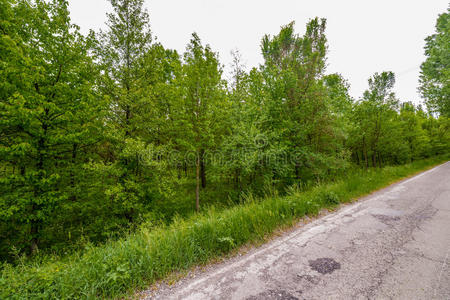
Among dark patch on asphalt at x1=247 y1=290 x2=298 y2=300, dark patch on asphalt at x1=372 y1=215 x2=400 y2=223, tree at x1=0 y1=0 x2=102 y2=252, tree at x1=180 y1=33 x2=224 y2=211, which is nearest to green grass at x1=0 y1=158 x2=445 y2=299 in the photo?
dark patch on asphalt at x1=247 y1=290 x2=298 y2=300

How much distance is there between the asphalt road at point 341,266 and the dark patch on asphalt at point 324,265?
1cm

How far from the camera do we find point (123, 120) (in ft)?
23.4

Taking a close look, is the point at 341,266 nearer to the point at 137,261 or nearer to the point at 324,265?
the point at 324,265

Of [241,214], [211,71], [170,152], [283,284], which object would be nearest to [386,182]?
[241,214]

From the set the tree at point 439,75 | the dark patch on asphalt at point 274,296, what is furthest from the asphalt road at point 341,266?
the tree at point 439,75

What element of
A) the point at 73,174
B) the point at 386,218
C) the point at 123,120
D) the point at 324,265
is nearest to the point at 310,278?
the point at 324,265

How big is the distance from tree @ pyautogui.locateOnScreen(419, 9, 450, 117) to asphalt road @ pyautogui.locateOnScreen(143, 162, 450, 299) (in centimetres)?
1834

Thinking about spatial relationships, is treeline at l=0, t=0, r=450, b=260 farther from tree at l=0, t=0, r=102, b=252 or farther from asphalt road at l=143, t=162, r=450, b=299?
asphalt road at l=143, t=162, r=450, b=299

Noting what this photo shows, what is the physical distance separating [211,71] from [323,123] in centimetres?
702

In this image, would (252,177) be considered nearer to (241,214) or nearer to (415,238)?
(241,214)

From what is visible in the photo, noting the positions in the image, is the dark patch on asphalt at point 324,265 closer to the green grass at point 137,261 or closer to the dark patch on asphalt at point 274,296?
the dark patch on asphalt at point 274,296

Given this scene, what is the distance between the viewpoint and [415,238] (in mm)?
3078

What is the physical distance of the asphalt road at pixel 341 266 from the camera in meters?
1.97

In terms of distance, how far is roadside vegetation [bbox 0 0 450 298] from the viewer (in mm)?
3293
